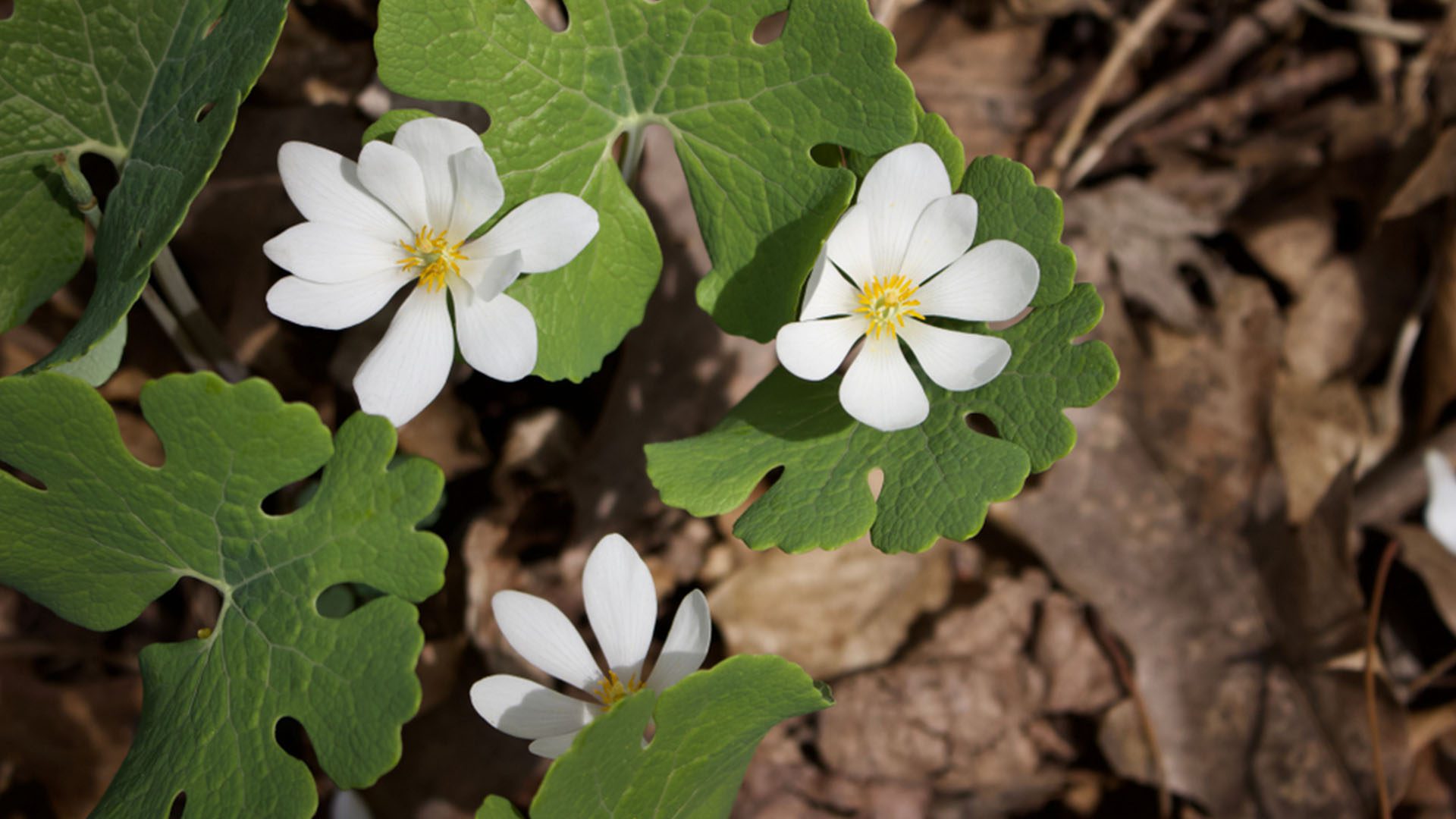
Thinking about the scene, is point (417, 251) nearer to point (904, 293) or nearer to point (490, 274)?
point (490, 274)

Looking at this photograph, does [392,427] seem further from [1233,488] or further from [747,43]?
[1233,488]

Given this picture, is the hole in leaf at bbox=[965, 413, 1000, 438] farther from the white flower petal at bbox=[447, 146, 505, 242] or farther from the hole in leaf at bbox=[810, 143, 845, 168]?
the white flower petal at bbox=[447, 146, 505, 242]

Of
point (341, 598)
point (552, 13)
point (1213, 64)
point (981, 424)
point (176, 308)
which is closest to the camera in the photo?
point (176, 308)

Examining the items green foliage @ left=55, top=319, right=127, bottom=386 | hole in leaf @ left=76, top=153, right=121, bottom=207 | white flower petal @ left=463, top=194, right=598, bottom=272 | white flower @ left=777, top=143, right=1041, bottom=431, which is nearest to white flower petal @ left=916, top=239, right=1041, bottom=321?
white flower @ left=777, top=143, right=1041, bottom=431

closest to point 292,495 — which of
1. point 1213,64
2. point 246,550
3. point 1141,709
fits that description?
point 246,550

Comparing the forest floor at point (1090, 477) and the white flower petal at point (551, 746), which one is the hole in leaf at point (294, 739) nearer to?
the forest floor at point (1090, 477)

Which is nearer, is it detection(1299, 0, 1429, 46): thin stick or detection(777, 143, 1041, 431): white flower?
detection(777, 143, 1041, 431): white flower

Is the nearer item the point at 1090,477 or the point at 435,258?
the point at 435,258
